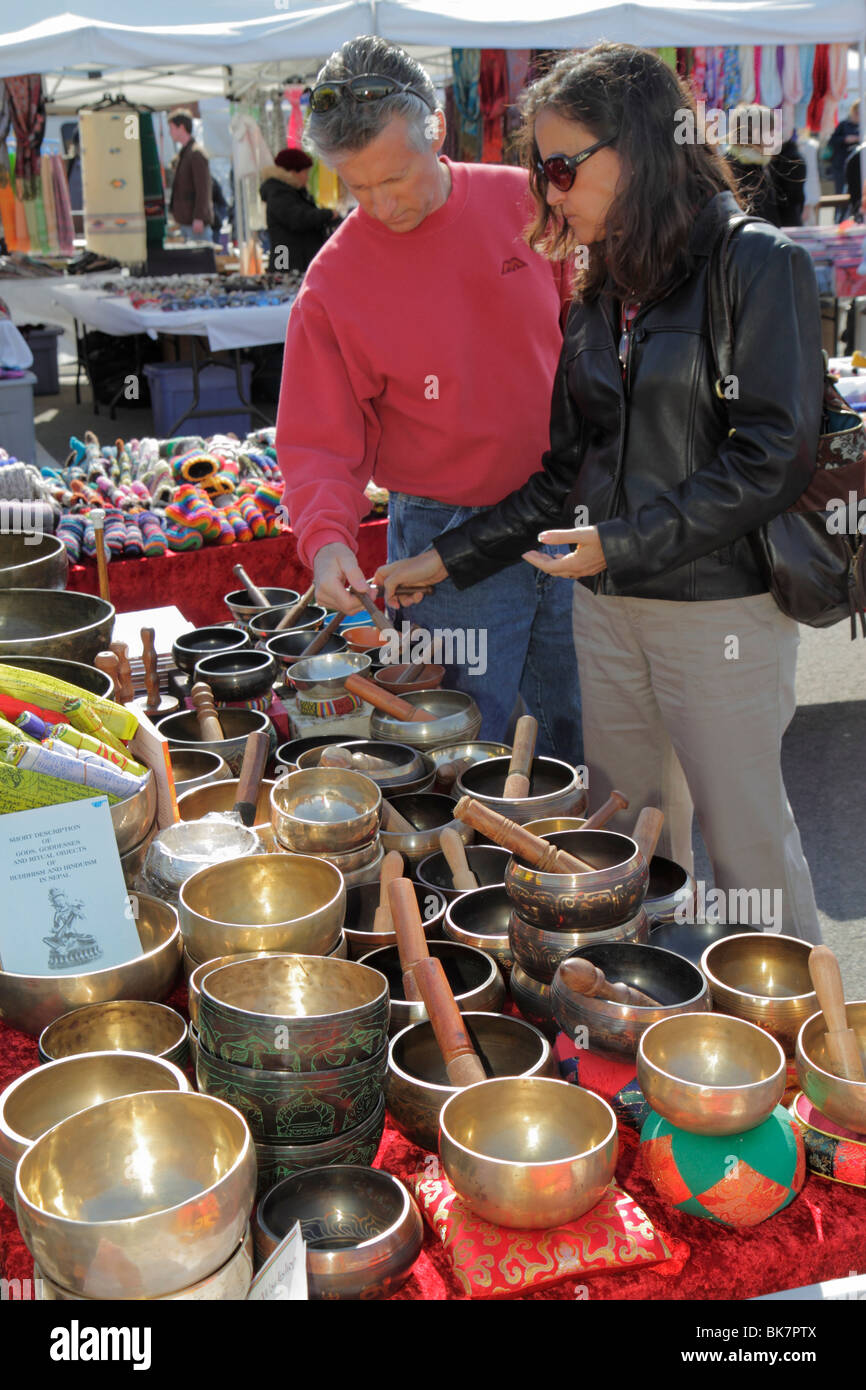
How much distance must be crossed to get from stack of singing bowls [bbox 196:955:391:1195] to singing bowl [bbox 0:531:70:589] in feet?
4.05

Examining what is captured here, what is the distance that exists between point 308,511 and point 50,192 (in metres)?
10.5

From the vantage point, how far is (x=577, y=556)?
1.86 metres

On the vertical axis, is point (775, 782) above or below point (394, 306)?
below

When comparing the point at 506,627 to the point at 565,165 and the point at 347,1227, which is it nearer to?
the point at 565,165

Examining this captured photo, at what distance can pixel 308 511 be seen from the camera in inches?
92.7

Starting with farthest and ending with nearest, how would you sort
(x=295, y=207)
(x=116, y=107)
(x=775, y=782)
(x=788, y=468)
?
(x=116, y=107), (x=295, y=207), (x=775, y=782), (x=788, y=468)

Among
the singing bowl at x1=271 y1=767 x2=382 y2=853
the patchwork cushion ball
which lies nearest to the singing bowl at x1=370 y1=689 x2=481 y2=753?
the singing bowl at x1=271 y1=767 x2=382 y2=853

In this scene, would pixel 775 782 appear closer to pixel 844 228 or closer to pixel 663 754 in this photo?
pixel 663 754

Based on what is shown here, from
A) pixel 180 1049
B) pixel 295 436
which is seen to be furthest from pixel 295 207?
pixel 180 1049

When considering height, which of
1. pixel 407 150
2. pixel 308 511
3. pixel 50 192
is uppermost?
pixel 50 192

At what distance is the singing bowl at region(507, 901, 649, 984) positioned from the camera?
1.39 meters

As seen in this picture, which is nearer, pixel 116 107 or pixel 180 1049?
pixel 180 1049

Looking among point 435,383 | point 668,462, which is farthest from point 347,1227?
point 435,383

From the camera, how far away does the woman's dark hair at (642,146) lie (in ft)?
5.68
